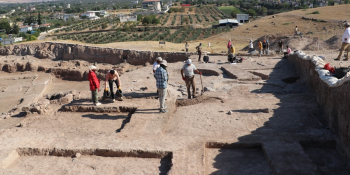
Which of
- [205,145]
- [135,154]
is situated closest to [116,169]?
[135,154]

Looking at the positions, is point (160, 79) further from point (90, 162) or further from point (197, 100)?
point (90, 162)

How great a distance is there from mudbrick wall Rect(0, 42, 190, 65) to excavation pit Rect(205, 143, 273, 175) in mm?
15343

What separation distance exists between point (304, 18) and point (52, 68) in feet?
101

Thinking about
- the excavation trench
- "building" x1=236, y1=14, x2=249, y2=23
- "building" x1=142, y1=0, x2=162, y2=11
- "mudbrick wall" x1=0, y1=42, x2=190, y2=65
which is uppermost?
"building" x1=142, y1=0, x2=162, y2=11

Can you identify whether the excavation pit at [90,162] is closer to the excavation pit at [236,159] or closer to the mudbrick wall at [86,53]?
the excavation pit at [236,159]

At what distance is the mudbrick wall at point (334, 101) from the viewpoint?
19.1 feet

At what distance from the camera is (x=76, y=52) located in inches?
1094

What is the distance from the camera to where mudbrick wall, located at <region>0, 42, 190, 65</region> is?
23256 mm

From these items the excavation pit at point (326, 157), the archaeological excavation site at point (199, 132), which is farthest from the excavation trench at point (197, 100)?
the excavation pit at point (326, 157)

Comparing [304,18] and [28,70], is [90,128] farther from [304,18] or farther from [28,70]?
[304,18]

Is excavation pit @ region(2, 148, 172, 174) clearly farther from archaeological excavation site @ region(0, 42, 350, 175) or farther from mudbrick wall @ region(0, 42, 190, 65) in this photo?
mudbrick wall @ region(0, 42, 190, 65)

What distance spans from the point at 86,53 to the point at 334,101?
23.4 m

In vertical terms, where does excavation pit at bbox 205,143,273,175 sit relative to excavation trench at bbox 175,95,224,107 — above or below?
below

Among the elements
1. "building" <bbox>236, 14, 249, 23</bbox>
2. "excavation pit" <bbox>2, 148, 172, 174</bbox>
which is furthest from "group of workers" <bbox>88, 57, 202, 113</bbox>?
"building" <bbox>236, 14, 249, 23</bbox>
